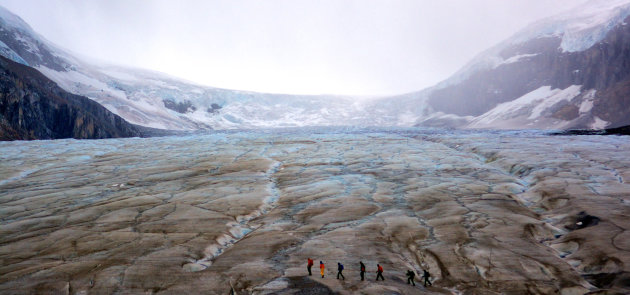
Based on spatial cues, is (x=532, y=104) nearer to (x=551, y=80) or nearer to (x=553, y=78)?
(x=551, y=80)

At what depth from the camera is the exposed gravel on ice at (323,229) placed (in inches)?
336

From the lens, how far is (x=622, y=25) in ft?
310

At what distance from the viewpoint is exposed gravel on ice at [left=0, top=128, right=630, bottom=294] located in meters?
8.54

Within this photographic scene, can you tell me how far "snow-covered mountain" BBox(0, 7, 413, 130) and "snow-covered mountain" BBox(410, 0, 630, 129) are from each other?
29.3m

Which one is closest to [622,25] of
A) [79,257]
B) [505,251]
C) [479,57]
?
[479,57]

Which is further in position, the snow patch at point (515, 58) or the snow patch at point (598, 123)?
the snow patch at point (515, 58)

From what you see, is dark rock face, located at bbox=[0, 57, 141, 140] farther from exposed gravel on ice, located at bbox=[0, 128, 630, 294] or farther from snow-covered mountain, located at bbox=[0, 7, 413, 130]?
exposed gravel on ice, located at bbox=[0, 128, 630, 294]

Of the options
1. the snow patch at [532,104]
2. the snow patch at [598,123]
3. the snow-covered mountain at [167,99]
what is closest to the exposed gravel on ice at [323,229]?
the snow patch at [598,123]

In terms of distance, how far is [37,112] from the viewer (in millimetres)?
56812

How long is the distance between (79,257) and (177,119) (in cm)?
12091

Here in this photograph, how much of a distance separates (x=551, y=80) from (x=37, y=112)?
456 ft

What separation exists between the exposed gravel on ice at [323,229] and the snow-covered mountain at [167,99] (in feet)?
289

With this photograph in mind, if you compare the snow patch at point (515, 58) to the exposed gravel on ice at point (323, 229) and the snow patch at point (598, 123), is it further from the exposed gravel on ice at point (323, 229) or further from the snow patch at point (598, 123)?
the exposed gravel on ice at point (323, 229)

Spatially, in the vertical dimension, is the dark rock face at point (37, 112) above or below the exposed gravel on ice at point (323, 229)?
above
